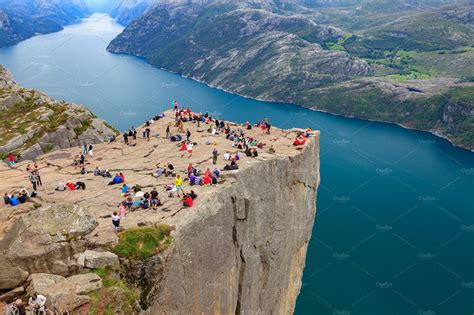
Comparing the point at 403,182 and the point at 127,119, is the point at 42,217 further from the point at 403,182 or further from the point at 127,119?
the point at 127,119

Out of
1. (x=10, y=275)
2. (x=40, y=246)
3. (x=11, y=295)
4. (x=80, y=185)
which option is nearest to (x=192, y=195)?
(x=40, y=246)

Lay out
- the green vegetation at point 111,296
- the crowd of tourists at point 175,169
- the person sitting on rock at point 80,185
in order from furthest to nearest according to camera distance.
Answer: the person sitting on rock at point 80,185 < the crowd of tourists at point 175,169 < the green vegetation at point 111,296

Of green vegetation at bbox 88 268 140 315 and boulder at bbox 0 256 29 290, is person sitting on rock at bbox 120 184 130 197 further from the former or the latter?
boulder at bbox 0 256 29 290

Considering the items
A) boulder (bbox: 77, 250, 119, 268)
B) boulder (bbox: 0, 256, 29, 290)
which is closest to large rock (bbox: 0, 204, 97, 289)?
boulder (bbox: 0, 256, 29, 290)

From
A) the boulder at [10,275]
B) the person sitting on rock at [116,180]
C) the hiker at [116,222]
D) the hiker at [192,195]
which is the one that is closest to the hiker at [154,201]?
the hiker at [192,195]

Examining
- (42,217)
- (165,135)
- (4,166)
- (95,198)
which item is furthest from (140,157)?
(42,217)

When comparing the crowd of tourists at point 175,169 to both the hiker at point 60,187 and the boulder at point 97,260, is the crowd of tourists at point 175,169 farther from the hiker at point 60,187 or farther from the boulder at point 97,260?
the boulder at point 97,260
